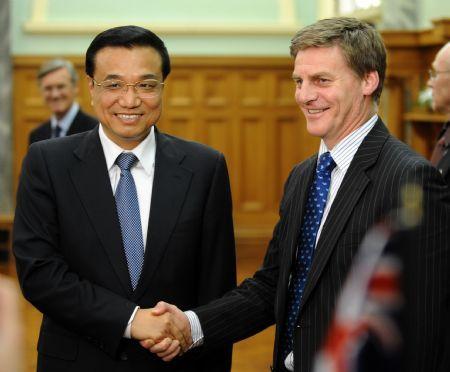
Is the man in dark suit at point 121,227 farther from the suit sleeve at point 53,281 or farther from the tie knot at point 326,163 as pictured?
the tie knot at point 326,163

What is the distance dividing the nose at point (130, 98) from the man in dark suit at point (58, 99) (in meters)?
3.78

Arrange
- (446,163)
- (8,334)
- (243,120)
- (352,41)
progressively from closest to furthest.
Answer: (8,334) → (352,41) → (446,163) → (243,120)

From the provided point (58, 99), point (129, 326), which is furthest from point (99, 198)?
point (58, 99)

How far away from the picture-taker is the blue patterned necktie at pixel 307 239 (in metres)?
2.33

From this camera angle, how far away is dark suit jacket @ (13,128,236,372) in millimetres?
2381

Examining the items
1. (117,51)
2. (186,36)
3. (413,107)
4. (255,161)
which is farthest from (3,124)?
(117,51)

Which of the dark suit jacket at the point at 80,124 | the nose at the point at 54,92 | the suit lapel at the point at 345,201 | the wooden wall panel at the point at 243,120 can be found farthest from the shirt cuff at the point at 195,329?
the wooden wall panel at the point at 243,120

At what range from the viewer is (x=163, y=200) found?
2504 millimetres

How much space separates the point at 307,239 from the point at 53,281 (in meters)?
0.74

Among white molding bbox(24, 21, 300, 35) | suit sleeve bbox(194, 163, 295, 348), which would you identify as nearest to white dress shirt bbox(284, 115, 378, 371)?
suit sleeve bbox(194, 163, 295, 348)

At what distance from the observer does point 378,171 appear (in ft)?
7.18

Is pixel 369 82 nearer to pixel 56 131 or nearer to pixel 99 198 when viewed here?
pixel 99 198

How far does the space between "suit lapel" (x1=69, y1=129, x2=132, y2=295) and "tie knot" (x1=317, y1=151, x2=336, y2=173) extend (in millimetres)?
621

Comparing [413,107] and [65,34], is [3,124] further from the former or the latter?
[413,107]
